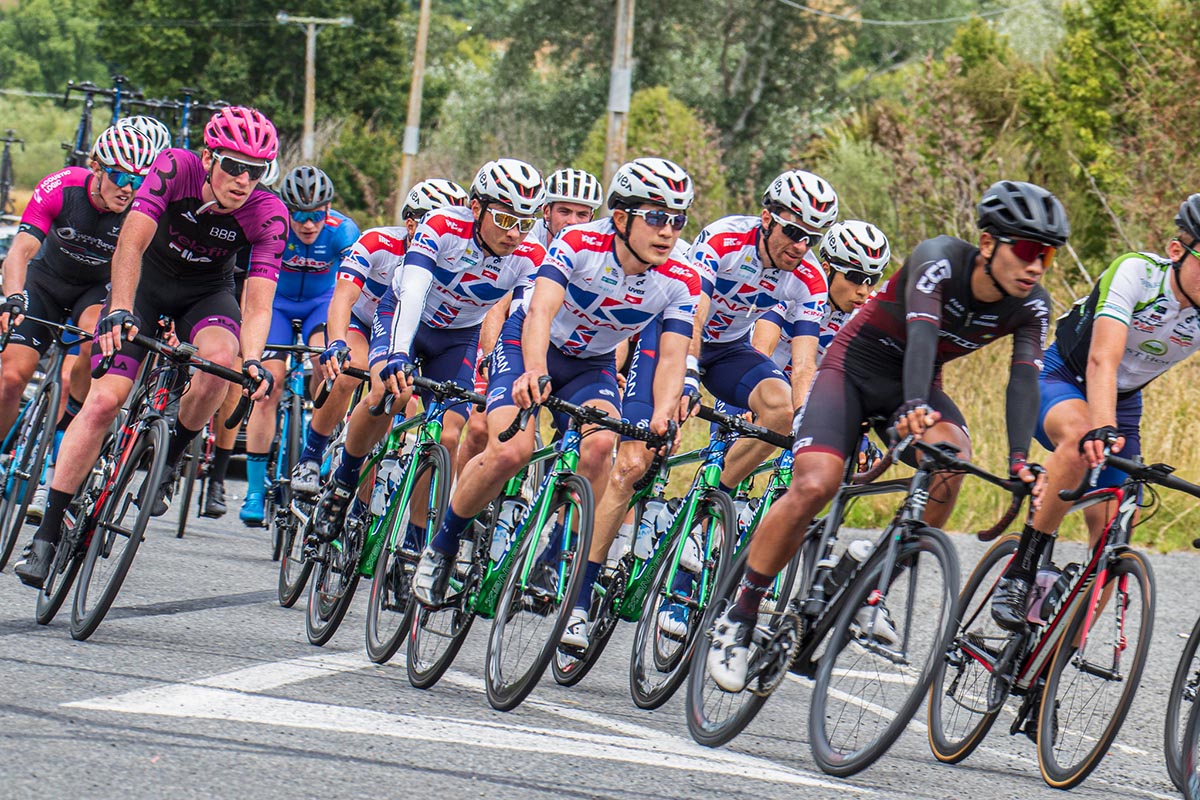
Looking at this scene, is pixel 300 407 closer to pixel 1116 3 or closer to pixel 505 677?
pixel 505 677

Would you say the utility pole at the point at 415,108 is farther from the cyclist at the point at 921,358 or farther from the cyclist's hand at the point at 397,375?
the cyclist at the point at 921,358

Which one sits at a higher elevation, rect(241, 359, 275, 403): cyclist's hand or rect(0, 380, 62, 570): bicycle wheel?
rect(241, 359, 275, 403): cyclist's hand

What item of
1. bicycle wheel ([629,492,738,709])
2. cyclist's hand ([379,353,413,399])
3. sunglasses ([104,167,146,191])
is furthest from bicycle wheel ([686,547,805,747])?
sunglasses ([104,167,146,191])

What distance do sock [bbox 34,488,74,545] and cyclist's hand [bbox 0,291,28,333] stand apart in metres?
1.83

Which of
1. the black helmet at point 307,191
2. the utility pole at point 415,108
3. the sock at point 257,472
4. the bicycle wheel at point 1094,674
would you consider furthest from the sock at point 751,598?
the utility pole at point 415,108

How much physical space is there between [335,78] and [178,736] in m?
58.7

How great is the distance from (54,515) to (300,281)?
4.32 metres

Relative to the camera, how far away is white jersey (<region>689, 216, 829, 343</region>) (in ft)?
28.4

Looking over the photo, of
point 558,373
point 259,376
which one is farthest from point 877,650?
point 259,376

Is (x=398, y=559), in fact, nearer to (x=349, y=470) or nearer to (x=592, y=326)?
(x=349, y=470)

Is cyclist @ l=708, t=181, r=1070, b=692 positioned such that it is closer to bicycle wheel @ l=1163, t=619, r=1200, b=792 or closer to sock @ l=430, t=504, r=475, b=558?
bicycle wheel @ l=1163, t=619, r=1200, b=792

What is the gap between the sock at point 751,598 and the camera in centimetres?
613

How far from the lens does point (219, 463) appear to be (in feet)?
36.6

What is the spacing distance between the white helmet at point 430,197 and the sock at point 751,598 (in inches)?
175
